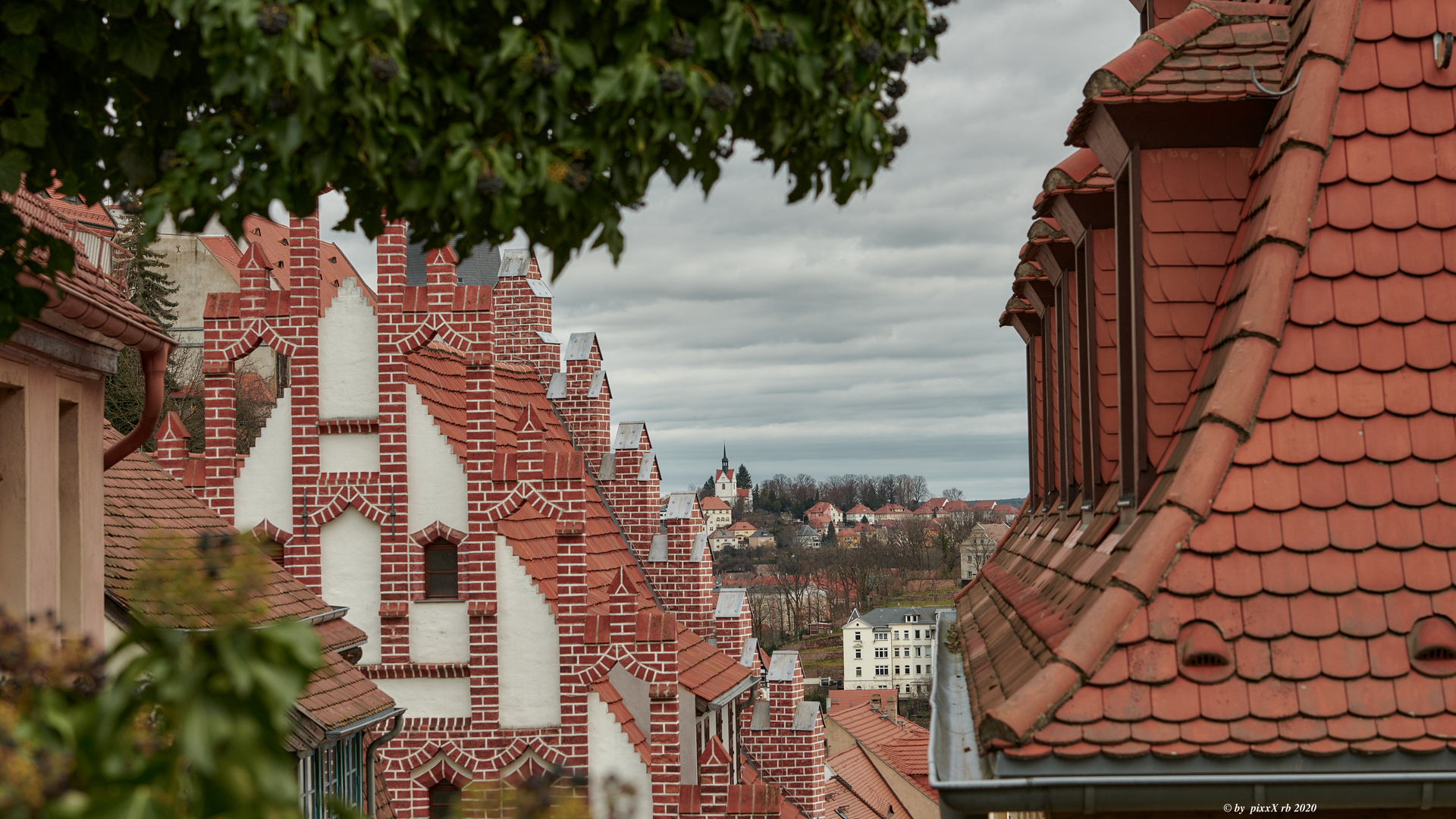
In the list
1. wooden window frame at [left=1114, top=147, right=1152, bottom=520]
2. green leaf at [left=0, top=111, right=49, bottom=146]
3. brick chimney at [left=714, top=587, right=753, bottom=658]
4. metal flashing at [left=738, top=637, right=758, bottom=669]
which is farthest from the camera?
brick chimney at [left=714, top=587, right=753, bottom=658]

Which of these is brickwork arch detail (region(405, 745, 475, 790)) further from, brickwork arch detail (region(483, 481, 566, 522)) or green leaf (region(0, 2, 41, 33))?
green leaf (region(0, 2, 41, 33))

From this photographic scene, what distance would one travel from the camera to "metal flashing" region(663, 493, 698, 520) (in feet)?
67.5

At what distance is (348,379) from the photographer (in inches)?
577

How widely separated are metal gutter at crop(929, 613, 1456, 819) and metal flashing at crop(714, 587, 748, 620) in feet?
54.8

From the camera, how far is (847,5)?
361 centimetres

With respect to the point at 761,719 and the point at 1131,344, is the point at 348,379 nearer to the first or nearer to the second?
the point at 761,719

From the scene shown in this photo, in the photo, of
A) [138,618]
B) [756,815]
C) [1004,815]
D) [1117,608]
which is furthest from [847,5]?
[756,815]

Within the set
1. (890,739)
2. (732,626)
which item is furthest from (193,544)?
(890,739)

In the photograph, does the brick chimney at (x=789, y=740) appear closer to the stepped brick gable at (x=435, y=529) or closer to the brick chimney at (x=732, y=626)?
the brick chimney at (x=732, y=626)

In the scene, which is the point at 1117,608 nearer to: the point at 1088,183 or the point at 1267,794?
the point at 1267,794

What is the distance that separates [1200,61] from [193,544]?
6828 millimetres

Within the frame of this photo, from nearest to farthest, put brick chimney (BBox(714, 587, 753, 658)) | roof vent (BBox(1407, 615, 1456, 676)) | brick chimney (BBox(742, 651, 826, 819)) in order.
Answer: roof vent (BBox(1407, 615, 1456, 676)), brick chimney (BBox(714, 587, 753, 658)), brick chimney (BBox(742, 651, 826, 819))

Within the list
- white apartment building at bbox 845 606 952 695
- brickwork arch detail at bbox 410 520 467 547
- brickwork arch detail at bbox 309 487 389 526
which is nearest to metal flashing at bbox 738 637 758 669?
brickwork arch detail at bbox 410 520 467 547

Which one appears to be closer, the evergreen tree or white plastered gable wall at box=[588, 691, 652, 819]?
white plastered gable wall at box=[588, 691, 652, 819]
